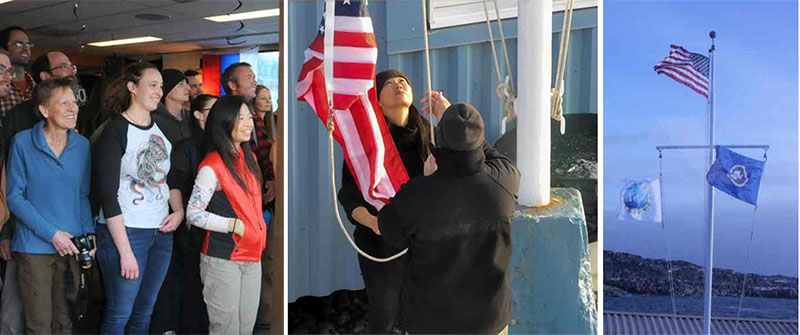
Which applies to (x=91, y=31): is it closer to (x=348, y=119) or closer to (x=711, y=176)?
(x=348, y=119)

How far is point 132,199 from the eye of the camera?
8.11ft

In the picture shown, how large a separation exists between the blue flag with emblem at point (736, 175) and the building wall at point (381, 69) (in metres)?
1.89

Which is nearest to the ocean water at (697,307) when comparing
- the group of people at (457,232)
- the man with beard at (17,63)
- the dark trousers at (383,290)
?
the dark trousers at (383,290)

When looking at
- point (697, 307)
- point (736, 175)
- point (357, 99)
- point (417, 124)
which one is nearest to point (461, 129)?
point (357, 99)

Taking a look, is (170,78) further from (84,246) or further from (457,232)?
(457,232)

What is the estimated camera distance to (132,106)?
2.47 m

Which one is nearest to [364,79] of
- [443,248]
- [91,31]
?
[443,248]

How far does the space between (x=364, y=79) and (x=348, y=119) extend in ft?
0.66

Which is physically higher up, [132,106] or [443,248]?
[132,106]

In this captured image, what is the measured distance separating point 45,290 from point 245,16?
1385mm

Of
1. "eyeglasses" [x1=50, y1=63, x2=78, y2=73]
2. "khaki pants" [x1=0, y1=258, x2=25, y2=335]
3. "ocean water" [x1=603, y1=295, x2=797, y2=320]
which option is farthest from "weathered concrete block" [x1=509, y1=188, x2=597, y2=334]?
"ocean water" [x1=603, y1=295, x2=797, y2=320]

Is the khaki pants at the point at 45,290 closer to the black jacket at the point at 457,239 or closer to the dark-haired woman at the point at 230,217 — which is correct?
the dark-haired woman at the point at 230,217

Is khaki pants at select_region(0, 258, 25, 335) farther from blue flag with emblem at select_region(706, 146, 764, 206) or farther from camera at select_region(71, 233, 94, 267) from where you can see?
blue flag with emblem at select_region(706, 146, 764, 206)

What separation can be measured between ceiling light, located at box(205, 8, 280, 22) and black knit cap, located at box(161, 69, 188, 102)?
0.28m
